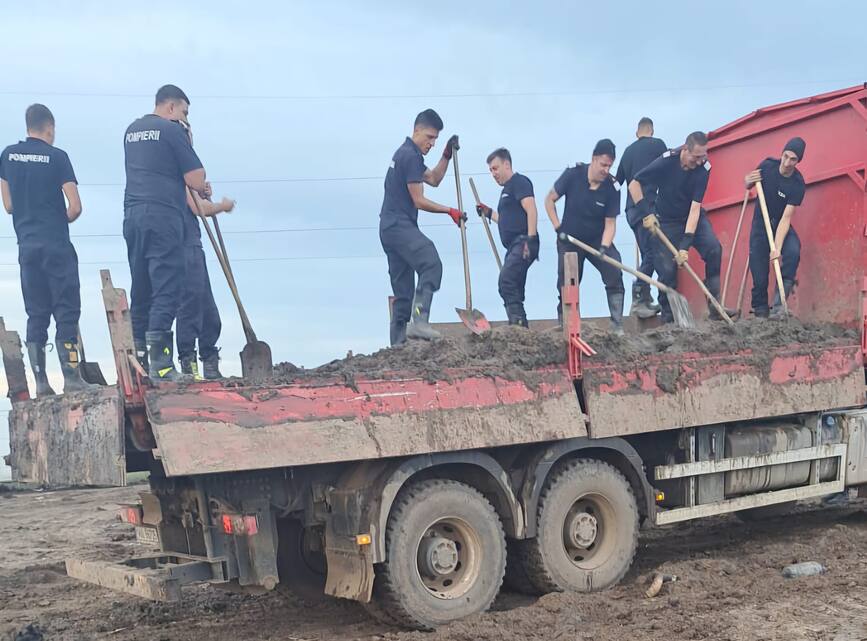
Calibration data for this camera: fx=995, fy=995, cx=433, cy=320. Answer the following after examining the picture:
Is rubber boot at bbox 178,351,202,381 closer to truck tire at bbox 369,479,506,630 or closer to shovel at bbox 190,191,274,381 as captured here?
shovel at bbox 190,191,274,381

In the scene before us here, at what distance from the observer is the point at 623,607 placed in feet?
20.2

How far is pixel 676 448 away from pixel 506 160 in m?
3.15

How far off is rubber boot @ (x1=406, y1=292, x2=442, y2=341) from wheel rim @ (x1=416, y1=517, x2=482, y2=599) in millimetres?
1832

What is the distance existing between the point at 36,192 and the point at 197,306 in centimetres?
131

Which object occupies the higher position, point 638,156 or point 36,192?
point 638,156

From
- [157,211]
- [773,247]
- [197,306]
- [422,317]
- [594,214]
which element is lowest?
[422,317]

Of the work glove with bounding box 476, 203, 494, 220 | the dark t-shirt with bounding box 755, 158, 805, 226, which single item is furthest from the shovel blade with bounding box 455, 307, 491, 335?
the dark t-shirt with bounding box 755, 158, 805, 226

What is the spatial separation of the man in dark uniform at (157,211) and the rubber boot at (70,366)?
411mm

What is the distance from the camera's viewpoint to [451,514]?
19.7 ft

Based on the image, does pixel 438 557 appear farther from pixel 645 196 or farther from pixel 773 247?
pixel 645 196

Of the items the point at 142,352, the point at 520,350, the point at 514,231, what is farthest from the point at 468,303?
the point at 142,352

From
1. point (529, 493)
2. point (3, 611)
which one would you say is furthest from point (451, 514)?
point (3, 611)

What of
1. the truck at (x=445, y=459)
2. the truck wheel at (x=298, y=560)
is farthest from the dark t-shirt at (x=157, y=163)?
the truck wheel at (x=298, y=560)

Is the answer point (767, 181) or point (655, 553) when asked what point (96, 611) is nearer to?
point (655, 553)
